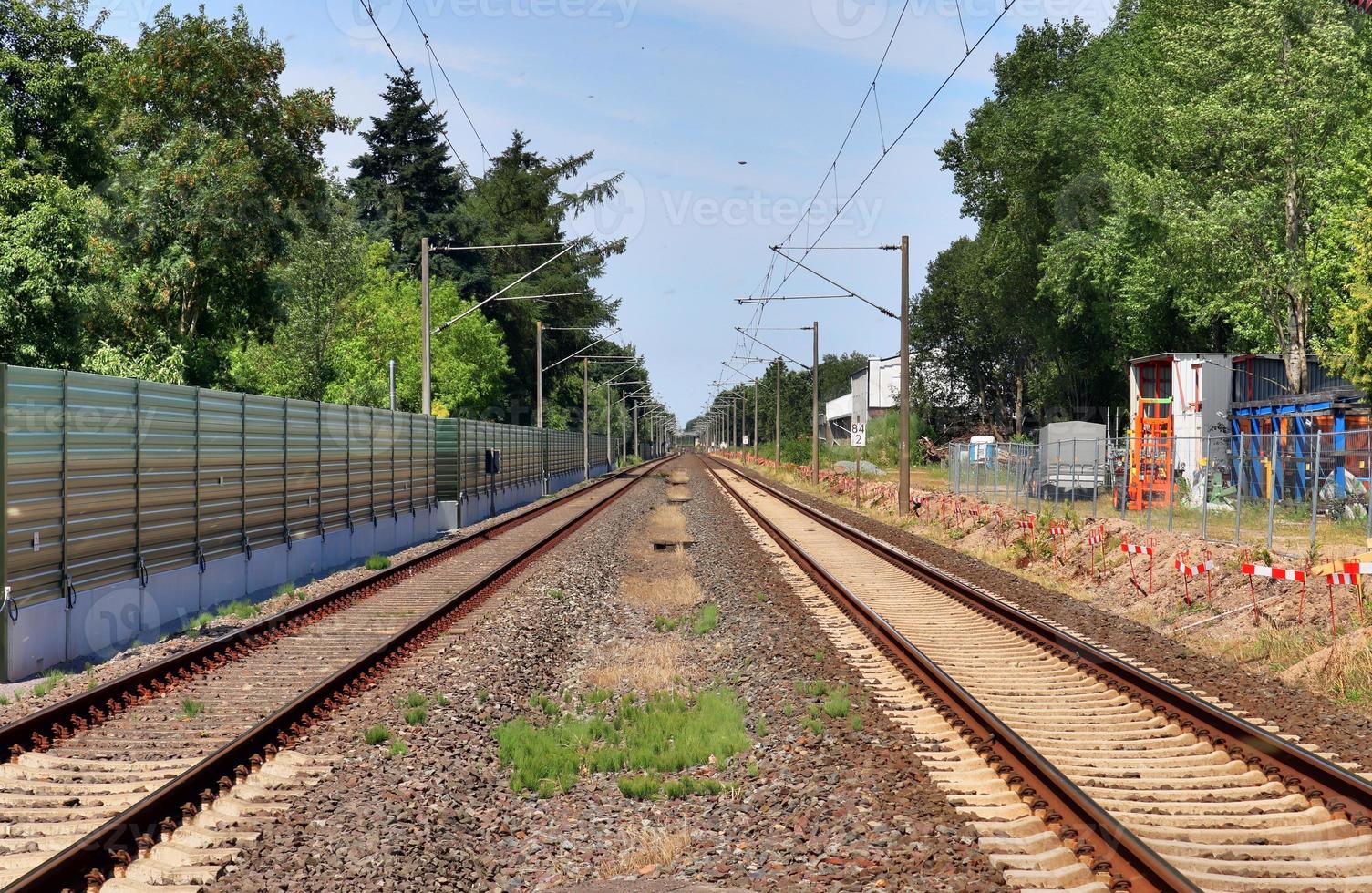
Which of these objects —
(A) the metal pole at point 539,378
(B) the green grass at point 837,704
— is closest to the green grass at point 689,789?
(B) the green grass at point 837,704

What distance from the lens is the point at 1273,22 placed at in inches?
1542

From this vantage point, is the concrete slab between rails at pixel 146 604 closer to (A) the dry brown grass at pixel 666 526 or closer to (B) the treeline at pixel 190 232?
(A) the dry brown grass at pixel 666 526

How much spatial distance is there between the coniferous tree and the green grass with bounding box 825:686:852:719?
7275cm

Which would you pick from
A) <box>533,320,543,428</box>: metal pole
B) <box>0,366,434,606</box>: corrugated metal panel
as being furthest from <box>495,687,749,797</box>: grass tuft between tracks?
<box>533,320,543,428</box>: metal pole

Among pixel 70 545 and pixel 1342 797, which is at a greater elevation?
pixel 70 545

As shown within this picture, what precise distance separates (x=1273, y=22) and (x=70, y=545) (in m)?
39.1

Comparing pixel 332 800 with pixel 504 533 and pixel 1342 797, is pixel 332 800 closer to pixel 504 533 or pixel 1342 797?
pixel 1342 797

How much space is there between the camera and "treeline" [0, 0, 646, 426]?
3522cm

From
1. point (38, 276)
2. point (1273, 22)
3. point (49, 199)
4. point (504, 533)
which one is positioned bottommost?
point (504, 533)

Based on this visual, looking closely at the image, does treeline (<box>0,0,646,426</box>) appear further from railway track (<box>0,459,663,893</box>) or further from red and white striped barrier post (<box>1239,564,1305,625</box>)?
red and white striped barrier post (<box>1239,564,1305,625</box>)

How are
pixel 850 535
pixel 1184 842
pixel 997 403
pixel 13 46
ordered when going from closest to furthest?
pixel 1184 842, pixel 850 535, pixel 13 46, pixel 997 403

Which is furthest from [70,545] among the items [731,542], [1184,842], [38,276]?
[38,276]

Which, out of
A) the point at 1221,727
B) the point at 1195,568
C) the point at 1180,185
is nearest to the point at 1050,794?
the point at 1221,727

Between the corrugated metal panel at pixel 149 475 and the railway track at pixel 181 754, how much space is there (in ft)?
6.16
